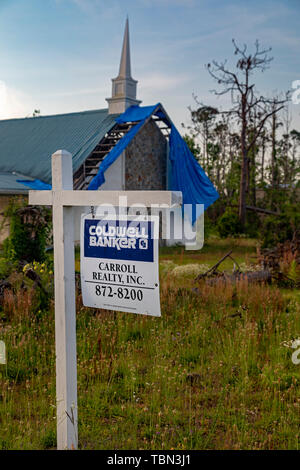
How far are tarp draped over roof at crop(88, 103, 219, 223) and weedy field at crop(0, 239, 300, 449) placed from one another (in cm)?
1092

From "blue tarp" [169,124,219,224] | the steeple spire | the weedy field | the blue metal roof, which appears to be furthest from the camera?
the steeple spire

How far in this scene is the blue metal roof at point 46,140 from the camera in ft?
60.0

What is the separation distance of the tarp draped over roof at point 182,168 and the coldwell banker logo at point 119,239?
560 inches

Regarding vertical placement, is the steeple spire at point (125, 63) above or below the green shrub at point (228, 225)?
above

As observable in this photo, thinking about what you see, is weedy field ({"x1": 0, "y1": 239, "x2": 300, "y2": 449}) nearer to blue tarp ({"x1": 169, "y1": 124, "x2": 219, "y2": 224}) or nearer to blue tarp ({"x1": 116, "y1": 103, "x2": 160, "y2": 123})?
blue tarp ({"x1": 169, "y1": 124, "x2": 219, "y2": 224})

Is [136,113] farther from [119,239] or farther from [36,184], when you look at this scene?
[119,239]

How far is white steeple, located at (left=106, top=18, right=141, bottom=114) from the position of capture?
19.1m

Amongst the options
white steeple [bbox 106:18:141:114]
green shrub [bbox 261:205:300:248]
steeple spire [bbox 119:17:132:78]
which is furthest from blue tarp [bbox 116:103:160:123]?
green shrub [bbox 261:205:300:248]

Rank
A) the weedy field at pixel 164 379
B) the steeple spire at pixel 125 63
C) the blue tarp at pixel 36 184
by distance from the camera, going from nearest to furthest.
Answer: the weedy field at pixel 164 379 < the blue tarp at pixel 36 184 < the steeple spire at pixel 125 63

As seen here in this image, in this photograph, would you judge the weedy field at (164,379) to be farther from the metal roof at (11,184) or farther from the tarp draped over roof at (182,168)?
the tarp draped over roof at (182,168)

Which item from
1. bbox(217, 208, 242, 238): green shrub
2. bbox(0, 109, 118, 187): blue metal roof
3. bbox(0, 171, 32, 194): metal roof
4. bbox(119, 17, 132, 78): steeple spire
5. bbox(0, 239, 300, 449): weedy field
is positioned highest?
bbox(119, 17, 132, 78): steeple spire

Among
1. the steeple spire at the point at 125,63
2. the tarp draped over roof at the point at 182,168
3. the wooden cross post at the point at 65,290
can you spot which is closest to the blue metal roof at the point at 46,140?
the tarp draped over roof at the point at 182,168

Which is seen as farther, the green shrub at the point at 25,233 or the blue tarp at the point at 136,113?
the blue tarp at the point at 136,113

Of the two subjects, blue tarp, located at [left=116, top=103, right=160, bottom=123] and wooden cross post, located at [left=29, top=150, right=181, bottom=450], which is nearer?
wooden cross post, located at [left=29, top=150, right=181, bottom=450]
